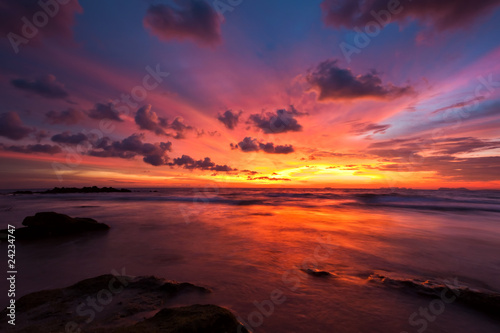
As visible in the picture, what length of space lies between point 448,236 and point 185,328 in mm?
11970

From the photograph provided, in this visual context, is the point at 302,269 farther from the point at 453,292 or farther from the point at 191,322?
the point at 191,322

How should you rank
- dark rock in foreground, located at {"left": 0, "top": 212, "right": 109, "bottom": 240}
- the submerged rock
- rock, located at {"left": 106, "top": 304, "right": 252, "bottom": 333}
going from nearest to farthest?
rock, located at {"left": 106, "top": 304, "right": 252, "bottom": 333}
the submerged rock
dark rock in foreground, located at {"left": 0, "top": 212, "right": 109, "bottom": 240}

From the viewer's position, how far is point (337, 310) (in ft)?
12.1

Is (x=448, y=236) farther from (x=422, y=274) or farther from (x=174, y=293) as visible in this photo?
(x=174, y=293)

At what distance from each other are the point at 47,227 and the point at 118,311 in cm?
821

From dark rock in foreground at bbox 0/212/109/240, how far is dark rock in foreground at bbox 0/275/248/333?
684 cm

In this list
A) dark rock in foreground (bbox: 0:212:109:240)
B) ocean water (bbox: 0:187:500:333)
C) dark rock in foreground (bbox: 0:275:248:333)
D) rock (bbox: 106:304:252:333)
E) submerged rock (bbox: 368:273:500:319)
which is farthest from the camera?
dark rock in foreground (bbox: 0:212:109:240)

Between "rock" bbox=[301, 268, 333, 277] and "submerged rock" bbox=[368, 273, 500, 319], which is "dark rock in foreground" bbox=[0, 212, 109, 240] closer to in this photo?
"rock" bbox=[301, 268, 333, 277]

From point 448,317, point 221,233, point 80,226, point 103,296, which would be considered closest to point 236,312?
point 103,296

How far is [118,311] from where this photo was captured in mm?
3322

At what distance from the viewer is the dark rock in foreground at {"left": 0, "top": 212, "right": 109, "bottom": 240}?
844cm

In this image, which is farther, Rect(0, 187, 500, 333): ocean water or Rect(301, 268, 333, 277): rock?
Rect(301, 268, 333, 277): rock

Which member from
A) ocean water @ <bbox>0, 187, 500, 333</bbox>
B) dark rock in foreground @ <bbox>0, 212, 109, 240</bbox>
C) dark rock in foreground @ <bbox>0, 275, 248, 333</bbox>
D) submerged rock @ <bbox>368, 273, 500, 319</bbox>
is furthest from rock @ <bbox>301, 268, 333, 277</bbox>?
dark rock in foreground @ <bbox>0, 212, 109, 240</bbox>

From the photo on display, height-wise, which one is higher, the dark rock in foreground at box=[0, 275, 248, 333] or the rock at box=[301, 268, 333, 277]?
the dark rock in foreground at box=[0, 275, 248, 333]
